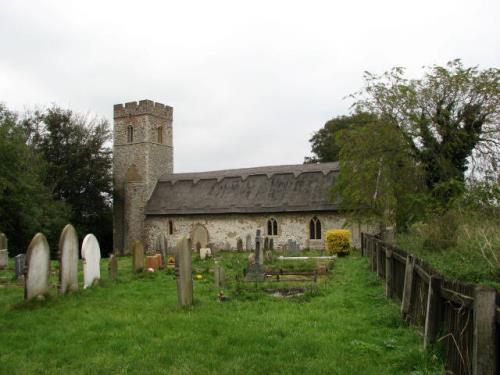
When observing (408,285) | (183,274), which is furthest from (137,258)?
(408,285)

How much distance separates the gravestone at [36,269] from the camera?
32.2 ft

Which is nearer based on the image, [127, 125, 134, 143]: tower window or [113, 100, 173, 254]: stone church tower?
[113, 100, 173, 254]: stone church tower

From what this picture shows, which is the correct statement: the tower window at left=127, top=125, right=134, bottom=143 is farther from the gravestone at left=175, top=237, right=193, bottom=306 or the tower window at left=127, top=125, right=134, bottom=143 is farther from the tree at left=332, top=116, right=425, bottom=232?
the gravestone at left=175, top=237, right=193, bottom=306

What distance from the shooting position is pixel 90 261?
12383mm

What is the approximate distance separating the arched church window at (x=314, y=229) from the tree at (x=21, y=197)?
14465 mm

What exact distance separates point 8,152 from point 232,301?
19.6m

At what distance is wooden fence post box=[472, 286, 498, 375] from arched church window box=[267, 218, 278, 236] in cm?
2519

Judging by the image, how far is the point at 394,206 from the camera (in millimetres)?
21281

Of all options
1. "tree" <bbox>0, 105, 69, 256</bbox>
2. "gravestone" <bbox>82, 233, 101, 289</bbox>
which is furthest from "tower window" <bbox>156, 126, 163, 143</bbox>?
"gravestone" <bbox>82, 233, 101, 289</bbox>

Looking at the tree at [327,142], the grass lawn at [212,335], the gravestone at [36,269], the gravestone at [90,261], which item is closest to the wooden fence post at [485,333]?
the grass lawn at [212,335]

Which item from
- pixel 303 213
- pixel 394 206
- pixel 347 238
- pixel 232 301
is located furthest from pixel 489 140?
pixel 232 301

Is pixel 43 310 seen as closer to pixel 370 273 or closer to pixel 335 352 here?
pixel 335 352

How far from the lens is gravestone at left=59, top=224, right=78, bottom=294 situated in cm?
1079

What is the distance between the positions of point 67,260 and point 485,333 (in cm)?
888
